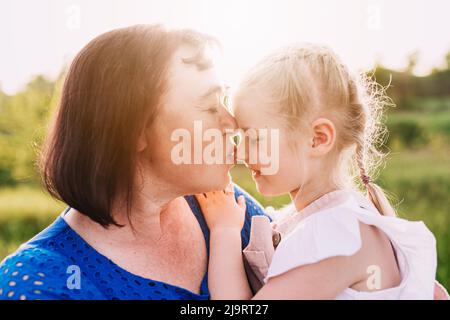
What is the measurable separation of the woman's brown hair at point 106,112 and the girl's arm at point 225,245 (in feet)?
1.16

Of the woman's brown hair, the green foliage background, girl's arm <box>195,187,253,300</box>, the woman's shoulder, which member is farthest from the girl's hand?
the green foliage background

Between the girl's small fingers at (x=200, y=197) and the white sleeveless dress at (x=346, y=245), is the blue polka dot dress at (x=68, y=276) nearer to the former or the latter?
the white sleeveless dress at (x=346, y=245)

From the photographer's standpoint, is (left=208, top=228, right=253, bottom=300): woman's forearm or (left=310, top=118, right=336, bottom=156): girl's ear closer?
(left=208, top=228, right=253, bottom=300): woman's forearm

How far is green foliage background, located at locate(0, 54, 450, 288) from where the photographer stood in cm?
646

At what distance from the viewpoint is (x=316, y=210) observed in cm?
193

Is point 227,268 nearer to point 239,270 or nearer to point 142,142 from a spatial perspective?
point 239,270

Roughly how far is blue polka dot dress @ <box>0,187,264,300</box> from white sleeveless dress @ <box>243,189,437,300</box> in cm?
27

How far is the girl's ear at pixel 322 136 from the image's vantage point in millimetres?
1945

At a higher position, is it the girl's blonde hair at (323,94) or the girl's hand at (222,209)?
the girl's blonde hair at (323,94)

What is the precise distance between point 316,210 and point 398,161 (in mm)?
7011

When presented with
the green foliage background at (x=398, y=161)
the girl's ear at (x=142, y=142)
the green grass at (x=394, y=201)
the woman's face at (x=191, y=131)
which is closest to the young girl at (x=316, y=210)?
the woman's face at (x=191, y=131)

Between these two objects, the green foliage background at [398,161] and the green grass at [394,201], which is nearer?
the green grass at [394,201]

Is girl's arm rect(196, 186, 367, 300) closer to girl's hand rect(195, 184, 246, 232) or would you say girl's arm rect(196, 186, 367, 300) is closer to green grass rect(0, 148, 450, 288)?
girl's hand rect(195, 184, 246, 232)

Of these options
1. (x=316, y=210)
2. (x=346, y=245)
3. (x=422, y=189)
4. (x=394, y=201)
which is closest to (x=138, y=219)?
(x=316, y=210)
